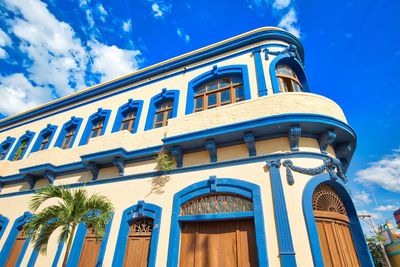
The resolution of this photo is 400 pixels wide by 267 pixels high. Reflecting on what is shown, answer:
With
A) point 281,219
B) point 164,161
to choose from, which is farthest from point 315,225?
point 164,161

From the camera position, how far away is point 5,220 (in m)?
10.5

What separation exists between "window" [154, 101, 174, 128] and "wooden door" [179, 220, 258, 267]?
457 cm

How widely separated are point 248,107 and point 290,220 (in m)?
3.42

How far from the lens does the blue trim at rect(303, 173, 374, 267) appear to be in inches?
199

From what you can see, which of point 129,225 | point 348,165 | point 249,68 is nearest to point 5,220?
point 129,225

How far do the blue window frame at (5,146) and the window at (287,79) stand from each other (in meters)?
17.0

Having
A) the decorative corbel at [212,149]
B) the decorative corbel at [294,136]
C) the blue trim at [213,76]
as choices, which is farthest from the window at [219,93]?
the decorative corbel at [294,136]

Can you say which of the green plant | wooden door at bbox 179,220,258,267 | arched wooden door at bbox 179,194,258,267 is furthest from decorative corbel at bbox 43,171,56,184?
wooden door at bbox 179,220,258,267

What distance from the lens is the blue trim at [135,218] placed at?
652 centimetres

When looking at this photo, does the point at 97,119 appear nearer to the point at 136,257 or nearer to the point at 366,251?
the point at 136,257

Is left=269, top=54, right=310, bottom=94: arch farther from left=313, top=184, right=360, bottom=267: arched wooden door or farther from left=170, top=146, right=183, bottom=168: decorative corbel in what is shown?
left=170, top=146, right=183, bottom=168: decorative corbel

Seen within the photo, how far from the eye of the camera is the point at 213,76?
9.15 m

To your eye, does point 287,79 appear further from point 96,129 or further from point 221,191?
point 96,129

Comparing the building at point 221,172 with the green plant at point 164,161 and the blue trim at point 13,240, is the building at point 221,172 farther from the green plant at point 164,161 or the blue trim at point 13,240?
the green plant at point 164,161
